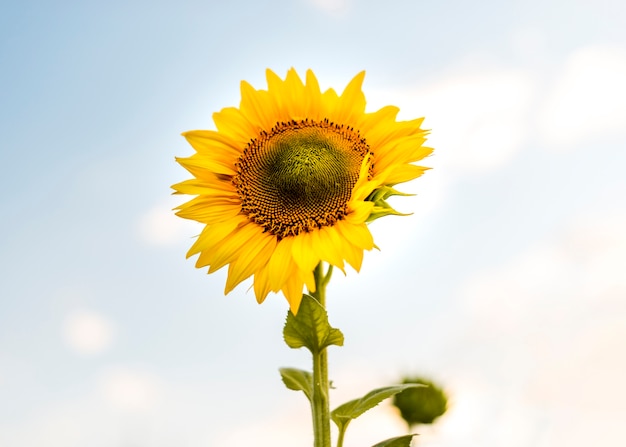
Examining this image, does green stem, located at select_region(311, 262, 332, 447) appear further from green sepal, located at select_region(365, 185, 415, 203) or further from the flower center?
green sepal, located at select_region(365, 185, 415, 203)

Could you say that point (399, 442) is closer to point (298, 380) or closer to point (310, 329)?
point (298, 380)

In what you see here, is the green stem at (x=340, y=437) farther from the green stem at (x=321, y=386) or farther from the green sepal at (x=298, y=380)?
the green sepal at (x=298, y=380)

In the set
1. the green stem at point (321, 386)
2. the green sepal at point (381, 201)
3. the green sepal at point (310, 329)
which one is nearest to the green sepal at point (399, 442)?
the green stem at point (321, 386)

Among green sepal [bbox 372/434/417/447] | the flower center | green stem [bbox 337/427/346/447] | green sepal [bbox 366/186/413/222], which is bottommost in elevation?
green sepal [bbox 372/434/417/447]

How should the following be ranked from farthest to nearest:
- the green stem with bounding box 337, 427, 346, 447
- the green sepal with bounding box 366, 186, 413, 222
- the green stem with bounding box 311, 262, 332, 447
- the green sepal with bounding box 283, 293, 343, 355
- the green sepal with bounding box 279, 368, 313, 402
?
the green sepal with bounding box 279, 368, 313, 402, the green stem with bounding box 337, 427, 346, 447, the green stem with bounding box 311, 262, 332, 447, the green sepal with bounding box 283, 293, 343, 355, the green sepal with bounding box 366, 186, 413, 222

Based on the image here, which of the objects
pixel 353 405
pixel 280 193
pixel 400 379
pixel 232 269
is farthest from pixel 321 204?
pixel 400 379

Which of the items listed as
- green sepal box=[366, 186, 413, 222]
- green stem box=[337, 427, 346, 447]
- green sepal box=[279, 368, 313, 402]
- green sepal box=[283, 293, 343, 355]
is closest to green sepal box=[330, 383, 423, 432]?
green stem box=[337, 427, 346, 447]
